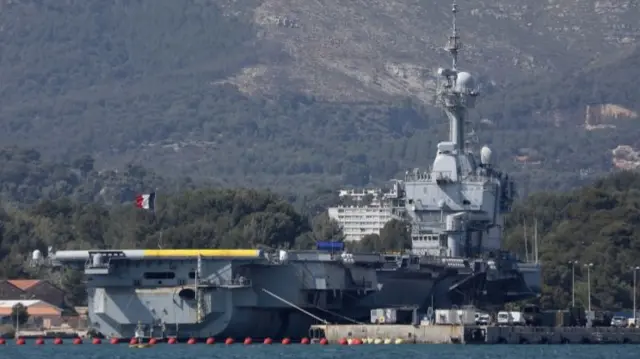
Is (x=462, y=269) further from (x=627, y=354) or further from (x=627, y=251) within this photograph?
(x=627, y=251)

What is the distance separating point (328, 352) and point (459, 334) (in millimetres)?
6307

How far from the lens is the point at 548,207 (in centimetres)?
14138

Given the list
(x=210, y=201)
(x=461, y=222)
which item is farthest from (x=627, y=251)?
(x=461, y=222)

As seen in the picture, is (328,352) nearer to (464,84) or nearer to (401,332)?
(401,332)

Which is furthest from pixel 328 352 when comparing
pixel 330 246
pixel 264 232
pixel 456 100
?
pixel 264 232

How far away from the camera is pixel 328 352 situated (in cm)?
7175

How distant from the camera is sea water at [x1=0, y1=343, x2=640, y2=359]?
6956cm

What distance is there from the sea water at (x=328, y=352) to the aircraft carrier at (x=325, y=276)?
123 centimetres

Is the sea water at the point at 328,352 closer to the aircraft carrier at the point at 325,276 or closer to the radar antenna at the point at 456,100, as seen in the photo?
the aircraft carrier at the point at 325,276

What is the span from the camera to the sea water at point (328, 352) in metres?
69.6

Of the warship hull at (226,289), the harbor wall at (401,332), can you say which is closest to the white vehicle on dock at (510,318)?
the harbor wall at (401,332)

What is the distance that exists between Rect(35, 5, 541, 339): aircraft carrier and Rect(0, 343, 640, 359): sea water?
1230 mm

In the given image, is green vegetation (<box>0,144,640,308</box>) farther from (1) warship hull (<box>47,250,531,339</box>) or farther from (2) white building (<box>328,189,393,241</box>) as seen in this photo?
(2) white building (<box>328,189,393,241</box>)

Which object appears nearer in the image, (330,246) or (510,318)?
(510,318)
